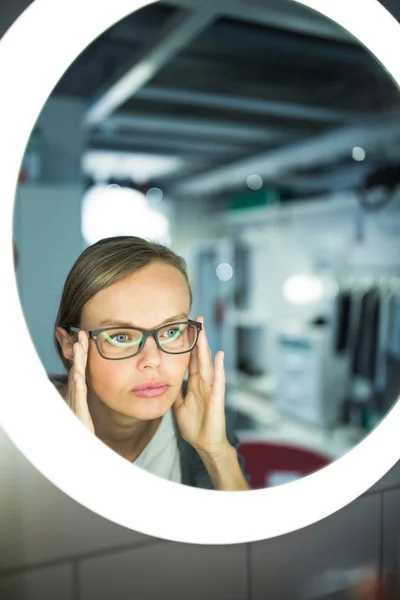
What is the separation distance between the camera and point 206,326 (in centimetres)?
71

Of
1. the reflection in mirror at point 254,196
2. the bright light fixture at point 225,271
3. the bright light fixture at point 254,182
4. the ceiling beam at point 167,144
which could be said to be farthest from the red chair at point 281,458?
the bright light fixture at point 254,182

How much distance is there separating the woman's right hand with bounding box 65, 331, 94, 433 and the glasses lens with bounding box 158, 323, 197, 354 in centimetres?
10

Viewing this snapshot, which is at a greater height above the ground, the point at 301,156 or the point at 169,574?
the point at 301,156

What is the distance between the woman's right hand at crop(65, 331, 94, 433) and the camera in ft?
2.01

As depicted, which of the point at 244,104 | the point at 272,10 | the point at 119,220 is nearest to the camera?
the point at 119,220

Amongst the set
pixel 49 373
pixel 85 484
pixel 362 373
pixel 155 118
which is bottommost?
pixel 362 373

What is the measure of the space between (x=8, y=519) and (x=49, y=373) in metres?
0.16

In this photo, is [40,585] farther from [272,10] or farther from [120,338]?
[272,10]

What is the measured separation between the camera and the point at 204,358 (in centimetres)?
70

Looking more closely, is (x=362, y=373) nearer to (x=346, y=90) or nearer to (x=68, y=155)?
(x=346, y=90)

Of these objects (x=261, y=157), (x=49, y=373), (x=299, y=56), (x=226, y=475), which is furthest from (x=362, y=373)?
(x=49, y=373)

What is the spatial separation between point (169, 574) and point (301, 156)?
118 inches

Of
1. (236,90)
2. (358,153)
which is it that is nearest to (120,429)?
(236,90)

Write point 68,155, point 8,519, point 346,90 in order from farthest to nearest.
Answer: point 346,90 → point 68,155 → point 8,519
